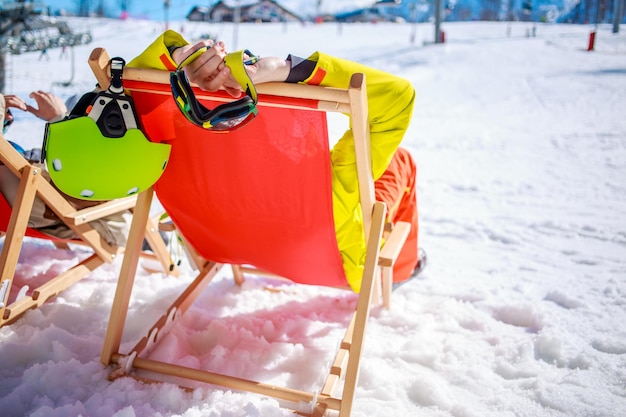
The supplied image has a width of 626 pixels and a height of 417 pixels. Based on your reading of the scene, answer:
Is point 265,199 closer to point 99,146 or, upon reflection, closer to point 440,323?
point 99,146

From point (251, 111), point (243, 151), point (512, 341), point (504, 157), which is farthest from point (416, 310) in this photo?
point (504, 157)

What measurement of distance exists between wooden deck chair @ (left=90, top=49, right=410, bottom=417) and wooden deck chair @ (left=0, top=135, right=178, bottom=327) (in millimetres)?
254

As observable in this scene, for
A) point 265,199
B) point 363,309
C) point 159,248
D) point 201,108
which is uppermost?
point 201,108

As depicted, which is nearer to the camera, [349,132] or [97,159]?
[97,159]

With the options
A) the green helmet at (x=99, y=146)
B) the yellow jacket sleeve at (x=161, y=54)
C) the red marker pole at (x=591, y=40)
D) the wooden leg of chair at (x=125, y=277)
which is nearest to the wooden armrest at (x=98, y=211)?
the wooden leg of chair at (x=125, y=277)

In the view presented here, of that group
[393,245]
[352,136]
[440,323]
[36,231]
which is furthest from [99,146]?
[440,323]

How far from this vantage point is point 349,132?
154 centimetres

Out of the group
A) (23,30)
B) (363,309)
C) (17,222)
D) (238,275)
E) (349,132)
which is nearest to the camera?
(363,309)

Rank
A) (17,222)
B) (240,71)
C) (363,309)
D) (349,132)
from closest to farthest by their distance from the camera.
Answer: (240,71)
(363,309)
(349,132)
(17,222)

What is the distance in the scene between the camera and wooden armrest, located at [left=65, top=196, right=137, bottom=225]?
1817mm

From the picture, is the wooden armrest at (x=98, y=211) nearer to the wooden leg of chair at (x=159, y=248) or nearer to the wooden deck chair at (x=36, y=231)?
the wooden deck chair at (x=36, y=231)

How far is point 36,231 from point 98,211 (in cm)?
28

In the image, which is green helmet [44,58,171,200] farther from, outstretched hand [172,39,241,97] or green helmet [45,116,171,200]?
outstretched hand [172,39,241,97]

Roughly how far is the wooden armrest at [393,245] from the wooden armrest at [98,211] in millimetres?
1005
